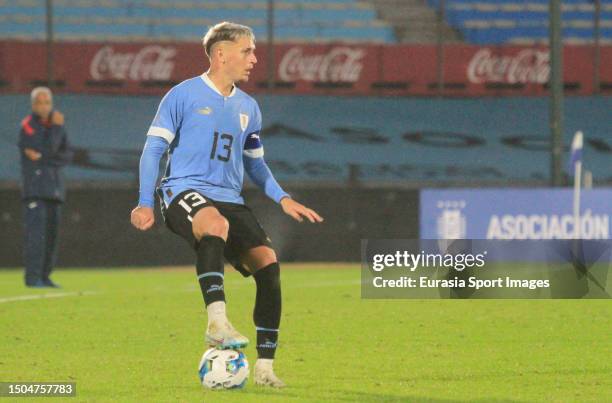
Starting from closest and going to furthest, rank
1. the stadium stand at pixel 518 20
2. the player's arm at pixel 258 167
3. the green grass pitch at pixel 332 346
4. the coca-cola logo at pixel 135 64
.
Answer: the green grass pitch at pixel 332 346 → the player's arm at pixel 258 167 → the coca-cola logo at pixel 135 64 → the stadium stand at pixel 518 20

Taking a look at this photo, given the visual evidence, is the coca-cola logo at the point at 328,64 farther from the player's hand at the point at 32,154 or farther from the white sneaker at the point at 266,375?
the white sneaker at the point at 266,375

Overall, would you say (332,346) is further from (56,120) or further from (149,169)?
(56,120)

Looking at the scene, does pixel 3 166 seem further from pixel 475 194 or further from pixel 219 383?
pixel 219 383

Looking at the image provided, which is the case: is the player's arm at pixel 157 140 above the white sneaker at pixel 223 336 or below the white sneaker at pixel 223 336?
above

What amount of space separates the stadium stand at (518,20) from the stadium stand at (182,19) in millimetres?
1634

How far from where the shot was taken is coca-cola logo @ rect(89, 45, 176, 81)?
27.2 m

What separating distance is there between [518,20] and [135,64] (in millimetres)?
8110

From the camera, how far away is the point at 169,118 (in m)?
7.53

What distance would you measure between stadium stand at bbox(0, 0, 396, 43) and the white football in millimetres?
20582

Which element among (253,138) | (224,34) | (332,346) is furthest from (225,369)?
(332,346)

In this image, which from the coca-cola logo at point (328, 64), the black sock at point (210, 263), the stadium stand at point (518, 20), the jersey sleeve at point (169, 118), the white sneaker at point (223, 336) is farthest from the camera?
the stadium stand at point (518, 20)

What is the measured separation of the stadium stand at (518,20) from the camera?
28828 mm

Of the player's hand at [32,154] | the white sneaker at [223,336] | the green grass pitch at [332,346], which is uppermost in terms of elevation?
the player's hand at [32,154]

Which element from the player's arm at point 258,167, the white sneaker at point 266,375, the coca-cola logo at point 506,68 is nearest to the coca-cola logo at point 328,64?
the coca-cola logo at point 506,68
